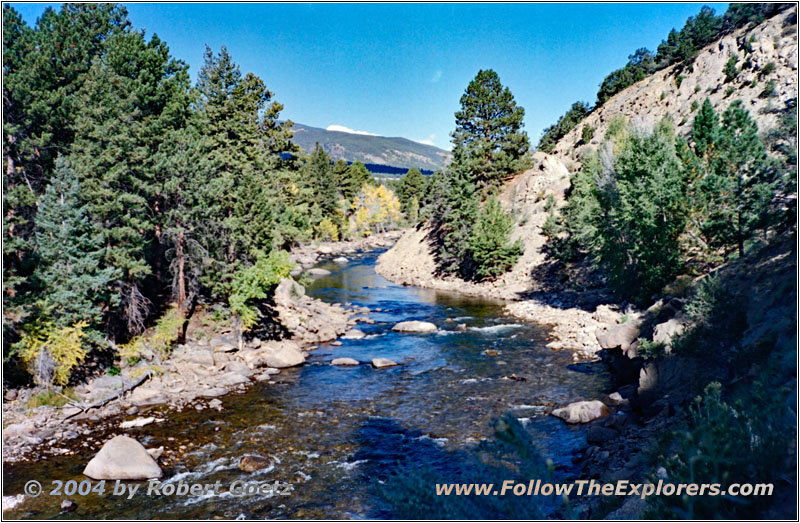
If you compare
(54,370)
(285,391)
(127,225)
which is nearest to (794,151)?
(285,391)

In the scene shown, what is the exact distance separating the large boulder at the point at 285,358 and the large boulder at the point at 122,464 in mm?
10937

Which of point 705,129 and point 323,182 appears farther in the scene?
point 323,182

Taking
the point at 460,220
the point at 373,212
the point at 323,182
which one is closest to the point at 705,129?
the point at 460,220

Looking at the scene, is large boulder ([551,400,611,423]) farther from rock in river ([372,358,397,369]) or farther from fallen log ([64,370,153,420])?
fallen log ([64,370,153,420])

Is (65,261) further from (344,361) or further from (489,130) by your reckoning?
(489,130)

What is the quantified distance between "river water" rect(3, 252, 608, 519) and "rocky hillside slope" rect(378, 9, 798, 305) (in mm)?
16966

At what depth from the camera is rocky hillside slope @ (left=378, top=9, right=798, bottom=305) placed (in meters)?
47.2

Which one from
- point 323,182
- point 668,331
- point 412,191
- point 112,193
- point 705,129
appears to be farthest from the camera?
point 412,191

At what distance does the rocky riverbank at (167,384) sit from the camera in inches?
722

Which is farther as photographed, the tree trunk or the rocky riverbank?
the tree trunk

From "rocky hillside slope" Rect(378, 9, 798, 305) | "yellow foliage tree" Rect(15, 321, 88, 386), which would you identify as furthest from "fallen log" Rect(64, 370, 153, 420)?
"rocky hillside slope" Rect(378, 9, 798, 305)

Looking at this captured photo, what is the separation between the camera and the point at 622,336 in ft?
79.6

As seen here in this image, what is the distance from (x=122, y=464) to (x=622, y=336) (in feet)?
69.4

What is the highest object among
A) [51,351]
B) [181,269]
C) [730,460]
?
[181,269]
